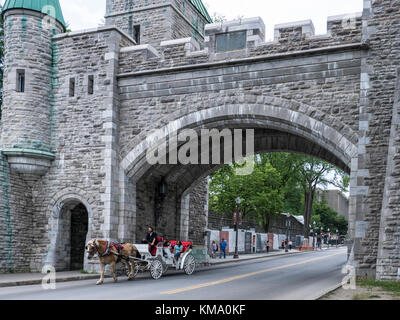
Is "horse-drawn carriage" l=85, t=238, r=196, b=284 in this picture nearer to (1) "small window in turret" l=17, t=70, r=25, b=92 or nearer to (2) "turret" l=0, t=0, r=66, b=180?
(2) "turret" l=0, t=0, r=66, b=180

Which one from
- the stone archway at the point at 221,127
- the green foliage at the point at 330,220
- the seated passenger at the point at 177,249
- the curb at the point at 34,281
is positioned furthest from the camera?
the green foliage at the point at 330,220

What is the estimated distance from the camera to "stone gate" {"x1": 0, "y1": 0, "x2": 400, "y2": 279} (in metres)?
13.4

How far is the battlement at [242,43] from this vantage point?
45.5 feet

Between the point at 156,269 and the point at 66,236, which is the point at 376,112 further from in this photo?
the point at 66,236

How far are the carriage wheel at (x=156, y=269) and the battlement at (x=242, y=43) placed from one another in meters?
6.20

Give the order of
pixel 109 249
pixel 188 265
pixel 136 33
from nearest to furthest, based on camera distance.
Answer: pixel 109 249, pixel 188 265, pixel 136 33

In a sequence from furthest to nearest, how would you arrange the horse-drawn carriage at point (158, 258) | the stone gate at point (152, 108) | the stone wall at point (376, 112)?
the horse-drawn carriage at point (158, 258)
the stone gate at point (152, 108)
the stone wall at point (376, 112)

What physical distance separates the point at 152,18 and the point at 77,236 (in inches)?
352

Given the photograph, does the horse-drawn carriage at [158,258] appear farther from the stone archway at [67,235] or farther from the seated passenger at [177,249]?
the stone archway at [67,235]

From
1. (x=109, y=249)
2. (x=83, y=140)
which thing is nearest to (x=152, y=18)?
(x=83, y=140)

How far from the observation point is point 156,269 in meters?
14.4

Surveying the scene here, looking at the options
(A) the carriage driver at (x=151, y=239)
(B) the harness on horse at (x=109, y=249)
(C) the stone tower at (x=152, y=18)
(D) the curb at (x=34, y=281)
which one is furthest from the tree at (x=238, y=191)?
(B) the harness on horse at (x=109, y=249)

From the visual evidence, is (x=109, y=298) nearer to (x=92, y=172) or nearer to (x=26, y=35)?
(x=92, y=172)

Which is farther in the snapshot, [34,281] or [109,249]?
[34,281]
